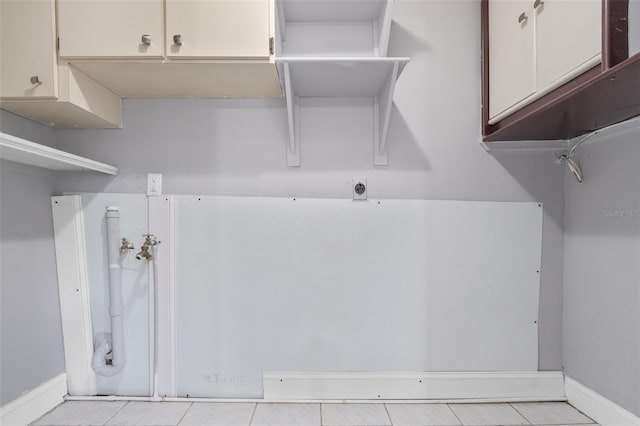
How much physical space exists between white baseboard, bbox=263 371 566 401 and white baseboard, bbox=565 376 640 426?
0.04m

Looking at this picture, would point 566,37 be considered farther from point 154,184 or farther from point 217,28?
point 154,184

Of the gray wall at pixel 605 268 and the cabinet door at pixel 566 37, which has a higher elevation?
the cabinet door at pixel 566 37

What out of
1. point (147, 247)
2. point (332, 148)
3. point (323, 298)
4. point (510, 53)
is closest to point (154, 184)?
point (147, 247)

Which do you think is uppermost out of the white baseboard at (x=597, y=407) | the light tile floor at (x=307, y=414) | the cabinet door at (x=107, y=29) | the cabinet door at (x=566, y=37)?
the cabinet door at (x=107, y=29)

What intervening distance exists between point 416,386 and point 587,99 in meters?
1.36

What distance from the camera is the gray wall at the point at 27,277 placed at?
1.20 meters

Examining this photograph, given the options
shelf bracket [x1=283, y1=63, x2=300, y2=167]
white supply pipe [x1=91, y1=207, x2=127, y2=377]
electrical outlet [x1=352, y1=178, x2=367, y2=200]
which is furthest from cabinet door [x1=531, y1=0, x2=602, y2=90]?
white supply pipe [x1=91, y1=207, x2=127, y2=377]

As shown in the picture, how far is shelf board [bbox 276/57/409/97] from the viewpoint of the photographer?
1.16 meters

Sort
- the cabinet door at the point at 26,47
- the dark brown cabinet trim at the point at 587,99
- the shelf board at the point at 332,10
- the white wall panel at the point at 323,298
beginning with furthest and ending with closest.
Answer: the white wall panel at the point at 323,298 → the shelf board at the point at 332,10 → the cabinet door at the point at 26,47 → the dark brown cabinet trim at the point at 587,99

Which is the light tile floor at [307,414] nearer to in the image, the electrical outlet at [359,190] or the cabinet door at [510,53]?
the electrical outlet at [359,190]

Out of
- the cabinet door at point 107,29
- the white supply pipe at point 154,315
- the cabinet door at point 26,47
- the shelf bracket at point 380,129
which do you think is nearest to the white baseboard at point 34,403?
the white supply pipe at point 154,315

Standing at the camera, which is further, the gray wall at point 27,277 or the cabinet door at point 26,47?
the gray wall at point 27,277

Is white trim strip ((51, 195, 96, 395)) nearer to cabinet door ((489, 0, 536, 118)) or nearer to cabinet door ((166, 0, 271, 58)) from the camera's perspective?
cabinet door ((166, 0, 271, 58))

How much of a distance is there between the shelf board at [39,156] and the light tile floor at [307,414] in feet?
3.59
